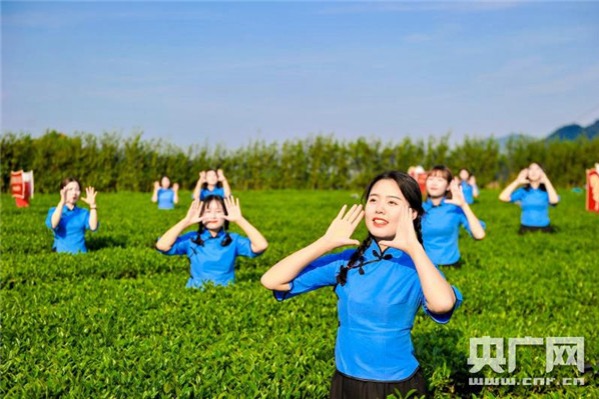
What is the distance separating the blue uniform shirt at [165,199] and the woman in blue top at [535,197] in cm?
1223

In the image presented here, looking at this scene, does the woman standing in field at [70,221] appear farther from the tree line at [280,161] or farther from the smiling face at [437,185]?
the tree line at [280,161]

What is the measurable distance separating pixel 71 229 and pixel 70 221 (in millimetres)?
156

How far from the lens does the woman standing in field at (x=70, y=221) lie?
36.5 feet

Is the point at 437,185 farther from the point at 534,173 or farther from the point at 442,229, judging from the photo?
the point at 534,173

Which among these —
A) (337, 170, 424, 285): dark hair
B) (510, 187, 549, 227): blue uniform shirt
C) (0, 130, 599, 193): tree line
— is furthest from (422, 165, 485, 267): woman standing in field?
(0, 130, 599, 193): tree line

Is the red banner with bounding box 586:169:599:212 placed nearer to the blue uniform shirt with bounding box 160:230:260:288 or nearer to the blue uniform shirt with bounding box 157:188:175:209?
the blue uniform shirt with bounding box 160:230:260:288

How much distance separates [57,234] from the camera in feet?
38.0

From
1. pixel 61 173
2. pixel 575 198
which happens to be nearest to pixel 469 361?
pixel 575 198

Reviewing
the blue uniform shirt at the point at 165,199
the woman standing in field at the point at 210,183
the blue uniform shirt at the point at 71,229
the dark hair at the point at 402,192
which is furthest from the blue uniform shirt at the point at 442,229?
the blue uniform shirt at the point at 165,199

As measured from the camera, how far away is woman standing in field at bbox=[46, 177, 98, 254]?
438 inches

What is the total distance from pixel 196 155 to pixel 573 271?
3188 cm

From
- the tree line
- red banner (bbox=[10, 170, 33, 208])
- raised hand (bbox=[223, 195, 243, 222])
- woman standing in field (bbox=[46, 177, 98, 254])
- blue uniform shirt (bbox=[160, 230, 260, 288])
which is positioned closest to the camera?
raised hand (bbox=[223, 195, 243, 222])

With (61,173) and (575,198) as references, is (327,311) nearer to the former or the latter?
(575,198)

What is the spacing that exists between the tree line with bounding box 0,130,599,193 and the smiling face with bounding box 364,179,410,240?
1305 inches
